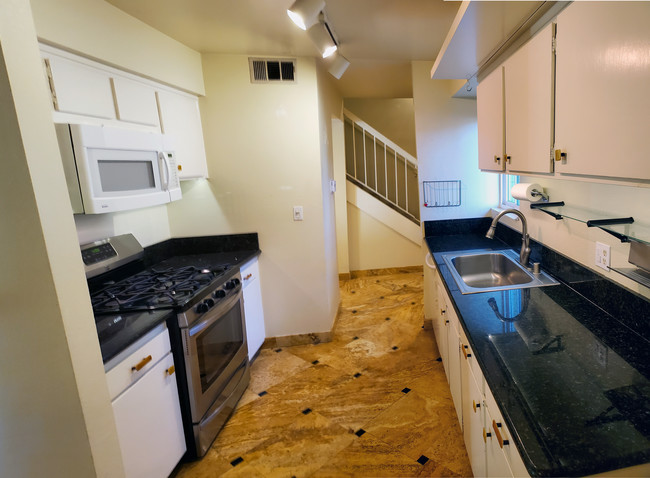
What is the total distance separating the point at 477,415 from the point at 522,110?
1.28 m

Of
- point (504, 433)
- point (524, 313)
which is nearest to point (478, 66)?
point (524, 313)

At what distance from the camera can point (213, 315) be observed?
2.11 metres

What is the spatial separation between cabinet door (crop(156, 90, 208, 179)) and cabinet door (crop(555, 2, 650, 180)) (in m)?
2.14

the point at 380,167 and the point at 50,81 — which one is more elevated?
the point at 50,81

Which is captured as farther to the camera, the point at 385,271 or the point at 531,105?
the point at 385,271

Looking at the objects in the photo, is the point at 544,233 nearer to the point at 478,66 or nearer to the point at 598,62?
the point at 478,66

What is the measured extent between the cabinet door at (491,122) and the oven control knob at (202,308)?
176cm

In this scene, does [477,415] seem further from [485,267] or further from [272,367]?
[272,367]

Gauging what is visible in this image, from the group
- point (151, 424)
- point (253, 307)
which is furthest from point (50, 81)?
point (253, 307)

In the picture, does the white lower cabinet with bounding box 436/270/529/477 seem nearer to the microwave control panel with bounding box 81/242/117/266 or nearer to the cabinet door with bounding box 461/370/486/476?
the cabinet door with bounding box 461/370/486/476

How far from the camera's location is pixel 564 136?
1.20 metres

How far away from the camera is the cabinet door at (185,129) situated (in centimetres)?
241

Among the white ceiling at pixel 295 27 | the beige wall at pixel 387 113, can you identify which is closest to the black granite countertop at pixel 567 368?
the white ceiling at pixel 295 27

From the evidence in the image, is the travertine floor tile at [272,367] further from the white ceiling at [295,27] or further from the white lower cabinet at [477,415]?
the white ceiling at [295,27]
